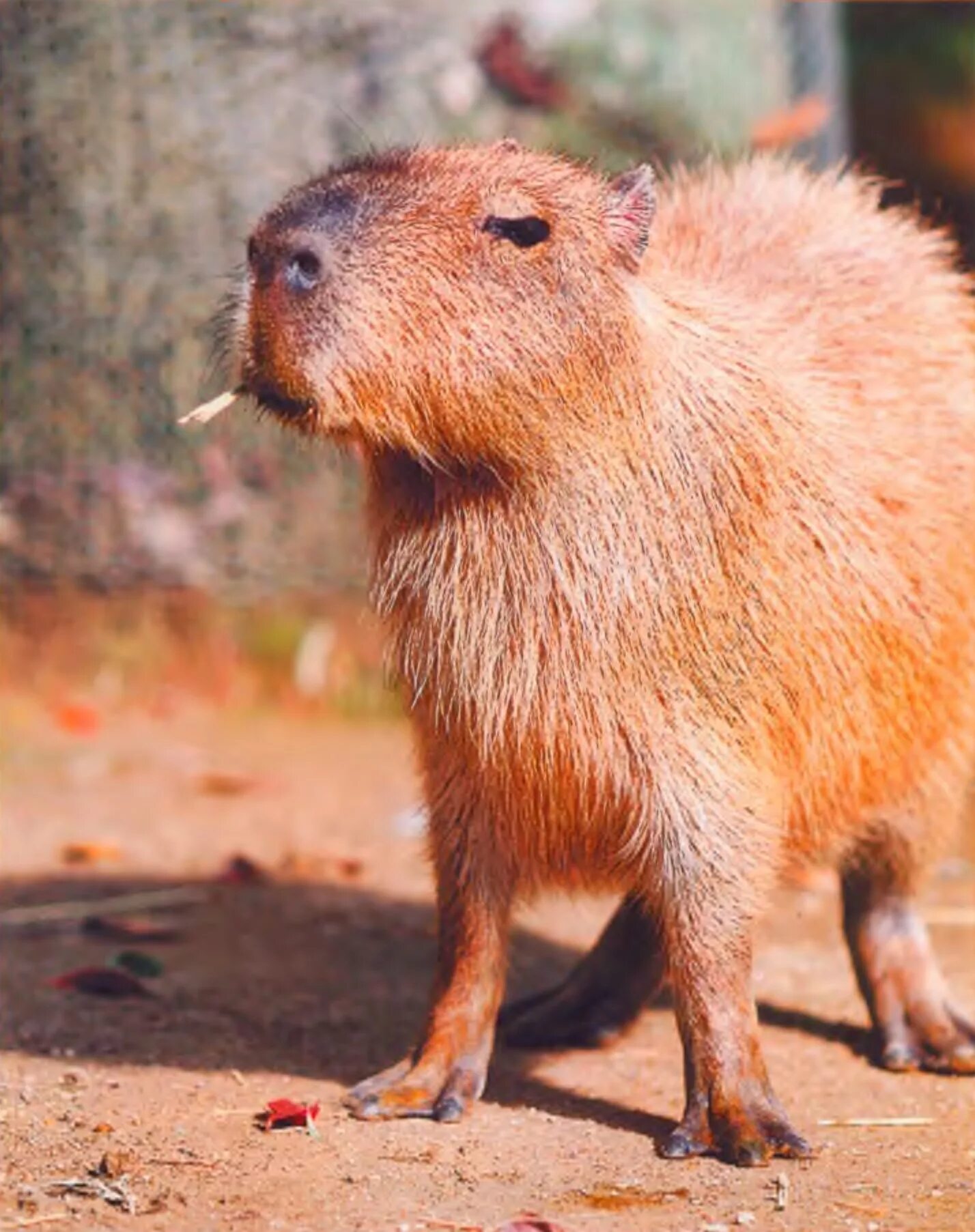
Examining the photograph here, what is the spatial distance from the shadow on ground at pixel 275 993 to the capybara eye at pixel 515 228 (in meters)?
1.59

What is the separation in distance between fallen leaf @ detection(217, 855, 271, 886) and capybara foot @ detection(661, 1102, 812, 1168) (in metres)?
2.21

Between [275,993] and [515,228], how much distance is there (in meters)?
1.96

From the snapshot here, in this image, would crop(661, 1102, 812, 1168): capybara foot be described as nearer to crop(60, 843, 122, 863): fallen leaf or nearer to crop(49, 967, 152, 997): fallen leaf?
crop(49, 967, 152, 997): fallen leaf

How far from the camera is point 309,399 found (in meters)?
3.62

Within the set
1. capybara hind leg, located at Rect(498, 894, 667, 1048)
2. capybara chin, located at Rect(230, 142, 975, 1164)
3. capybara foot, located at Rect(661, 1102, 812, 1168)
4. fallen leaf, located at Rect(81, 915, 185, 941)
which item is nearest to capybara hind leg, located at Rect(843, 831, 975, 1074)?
capybara chin, located at Rect(230, 142, 975, 1164)

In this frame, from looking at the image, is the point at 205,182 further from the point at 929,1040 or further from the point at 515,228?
the point at 929,1040

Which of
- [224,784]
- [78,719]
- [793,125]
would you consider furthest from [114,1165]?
[793,125]

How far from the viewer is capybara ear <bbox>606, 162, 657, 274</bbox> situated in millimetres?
3832

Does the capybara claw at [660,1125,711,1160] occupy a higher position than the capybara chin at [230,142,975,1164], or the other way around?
the capybara chin at [230,142,975,1164]

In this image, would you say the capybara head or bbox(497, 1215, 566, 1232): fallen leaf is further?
the capybara head

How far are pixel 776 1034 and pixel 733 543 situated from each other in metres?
1.35

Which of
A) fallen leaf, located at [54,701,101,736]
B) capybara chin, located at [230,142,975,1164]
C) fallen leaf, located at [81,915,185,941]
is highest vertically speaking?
capybara chin, located at [230,142,975,1164]

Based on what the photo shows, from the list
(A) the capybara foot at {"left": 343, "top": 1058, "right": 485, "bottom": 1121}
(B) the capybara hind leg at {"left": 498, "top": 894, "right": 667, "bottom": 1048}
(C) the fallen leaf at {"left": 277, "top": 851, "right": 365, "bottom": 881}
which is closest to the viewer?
(A) the capybara foot at {"left": 343, "top": 1058, "right": 485, "bottom": 1121}

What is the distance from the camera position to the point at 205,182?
7.80m
